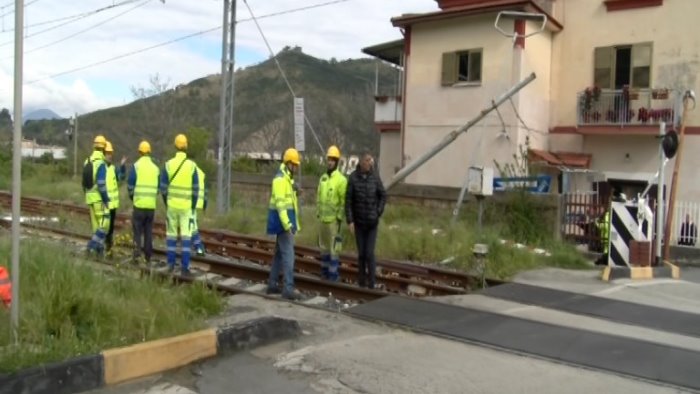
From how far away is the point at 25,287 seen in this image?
678cm

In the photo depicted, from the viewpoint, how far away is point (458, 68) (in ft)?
77.3

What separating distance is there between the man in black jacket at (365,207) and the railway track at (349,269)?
56 centimetres

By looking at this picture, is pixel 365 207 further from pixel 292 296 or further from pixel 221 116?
pixel 221 116

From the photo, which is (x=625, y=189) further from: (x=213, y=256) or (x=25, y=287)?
(x=25, y=287)

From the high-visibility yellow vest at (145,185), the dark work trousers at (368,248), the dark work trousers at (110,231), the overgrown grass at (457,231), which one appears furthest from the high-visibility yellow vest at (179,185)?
the overgrown grass at (457,231)

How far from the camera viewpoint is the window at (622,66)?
2188 cm

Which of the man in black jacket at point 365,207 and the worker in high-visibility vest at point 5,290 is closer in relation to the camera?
the worker in high-visibility vest at point 5,290

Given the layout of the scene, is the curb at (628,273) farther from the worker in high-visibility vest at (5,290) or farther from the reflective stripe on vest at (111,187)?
the worker in high-visibility vest at (5,290)

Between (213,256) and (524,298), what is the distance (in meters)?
6.28

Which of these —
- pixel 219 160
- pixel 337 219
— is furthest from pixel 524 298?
pixel 219 160

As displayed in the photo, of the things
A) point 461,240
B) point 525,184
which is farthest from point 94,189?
point 525,184

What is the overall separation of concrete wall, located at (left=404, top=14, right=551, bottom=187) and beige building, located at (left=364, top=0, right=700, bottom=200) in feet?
0.11

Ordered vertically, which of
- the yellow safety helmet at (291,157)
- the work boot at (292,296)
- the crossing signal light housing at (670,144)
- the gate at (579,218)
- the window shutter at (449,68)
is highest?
the window shutter at (449,68)

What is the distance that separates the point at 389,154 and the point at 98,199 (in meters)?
17.9
